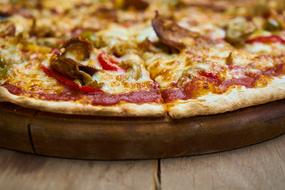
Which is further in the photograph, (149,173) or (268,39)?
(268,39)

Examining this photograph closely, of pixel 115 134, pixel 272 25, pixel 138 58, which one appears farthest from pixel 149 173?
pixel 272 25

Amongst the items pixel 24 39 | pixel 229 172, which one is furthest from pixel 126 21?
pixel 229 172

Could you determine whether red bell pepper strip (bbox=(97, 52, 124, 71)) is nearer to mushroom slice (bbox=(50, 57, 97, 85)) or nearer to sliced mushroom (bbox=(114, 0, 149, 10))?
mushroom slice (bbox=(50, 57, 97, 85))

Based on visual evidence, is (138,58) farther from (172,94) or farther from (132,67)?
(172,94)

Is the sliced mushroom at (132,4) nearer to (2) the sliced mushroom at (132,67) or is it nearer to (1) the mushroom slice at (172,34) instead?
(1) the mushroom slice at (172,34)

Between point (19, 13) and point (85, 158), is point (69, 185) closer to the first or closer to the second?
point (85, 158)

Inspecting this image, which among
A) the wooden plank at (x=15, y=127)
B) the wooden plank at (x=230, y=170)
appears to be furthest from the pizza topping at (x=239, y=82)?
the wooden plank at (x=15, y=127)
